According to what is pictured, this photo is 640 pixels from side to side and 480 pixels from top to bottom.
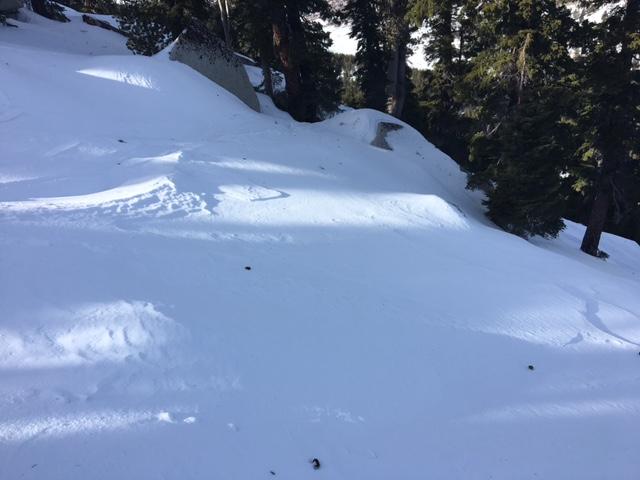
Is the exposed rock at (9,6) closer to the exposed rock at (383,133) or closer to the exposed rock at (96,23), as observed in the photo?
the exposed rock at (96,23)

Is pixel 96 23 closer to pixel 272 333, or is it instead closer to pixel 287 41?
pixel 287 41

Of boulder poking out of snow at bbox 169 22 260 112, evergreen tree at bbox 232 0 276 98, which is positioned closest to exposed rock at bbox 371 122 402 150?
boulder poking out of snow at bbox 169 22 260 112

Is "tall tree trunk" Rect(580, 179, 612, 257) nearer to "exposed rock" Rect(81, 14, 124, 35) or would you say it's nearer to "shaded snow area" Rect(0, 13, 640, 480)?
"shaded snow area" Rect(0, 13, 640, 480)

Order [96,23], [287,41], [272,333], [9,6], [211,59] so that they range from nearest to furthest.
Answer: [272,333]
[211,59]
[287,41]
[9,6]
[96,23]

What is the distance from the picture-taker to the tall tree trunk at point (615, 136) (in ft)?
33.2

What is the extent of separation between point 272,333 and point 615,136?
11942mm

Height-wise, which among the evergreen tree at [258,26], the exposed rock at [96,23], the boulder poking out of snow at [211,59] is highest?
the exposed rock at [96,23]

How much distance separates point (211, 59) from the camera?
11812mm

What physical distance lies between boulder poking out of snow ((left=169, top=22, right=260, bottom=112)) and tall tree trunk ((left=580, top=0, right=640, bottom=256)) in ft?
33.4

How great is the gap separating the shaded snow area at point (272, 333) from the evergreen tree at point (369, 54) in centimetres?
1582

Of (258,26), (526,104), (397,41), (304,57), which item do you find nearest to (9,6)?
(258,26)

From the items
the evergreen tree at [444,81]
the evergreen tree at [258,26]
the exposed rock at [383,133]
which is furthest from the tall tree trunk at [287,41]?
the evergreen tree at [444,81]

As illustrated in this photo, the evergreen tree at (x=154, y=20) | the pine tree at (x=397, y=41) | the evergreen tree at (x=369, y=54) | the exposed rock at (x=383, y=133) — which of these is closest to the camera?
the exposed rock at (x=383, y=133)

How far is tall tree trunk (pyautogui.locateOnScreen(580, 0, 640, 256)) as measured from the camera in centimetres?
1012
